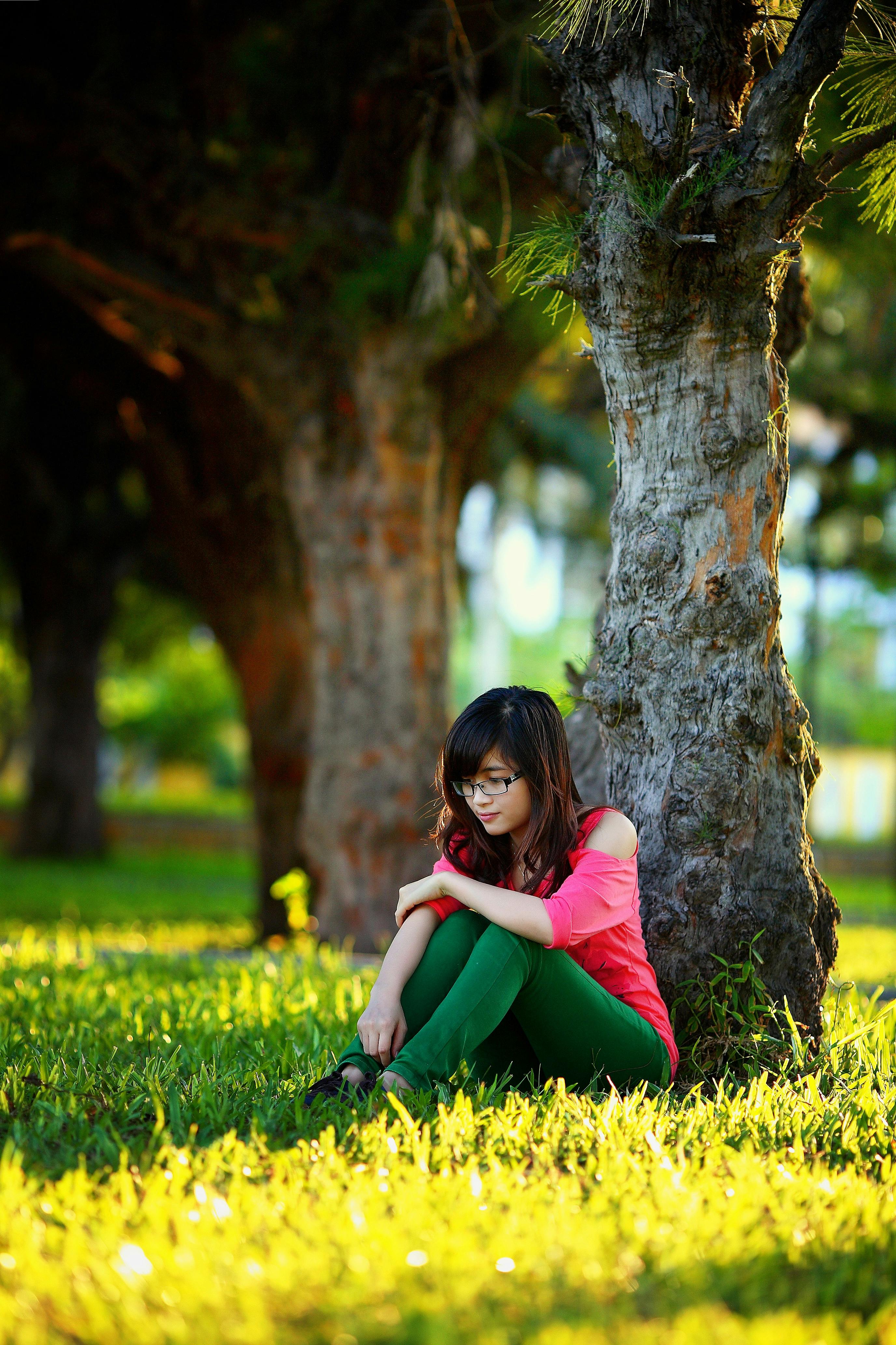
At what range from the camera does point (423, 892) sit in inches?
114

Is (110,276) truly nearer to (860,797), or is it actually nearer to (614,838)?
(614,838)

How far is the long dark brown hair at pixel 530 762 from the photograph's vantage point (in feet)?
9.55

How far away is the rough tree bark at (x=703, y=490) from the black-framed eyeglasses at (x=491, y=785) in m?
0.48

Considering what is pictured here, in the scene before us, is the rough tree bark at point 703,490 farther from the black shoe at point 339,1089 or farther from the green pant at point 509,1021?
the black shoe at point 339,1089

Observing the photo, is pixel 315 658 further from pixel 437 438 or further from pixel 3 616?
pixel 3 616

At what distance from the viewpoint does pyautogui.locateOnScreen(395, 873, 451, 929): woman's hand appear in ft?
9.37

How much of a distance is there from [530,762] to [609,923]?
0.44m

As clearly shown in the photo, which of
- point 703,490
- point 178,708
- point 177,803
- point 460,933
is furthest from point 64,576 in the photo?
point 178,708

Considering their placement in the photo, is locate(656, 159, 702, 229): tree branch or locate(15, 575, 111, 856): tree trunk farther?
locate(15, 575, 111, 856): tree trunk

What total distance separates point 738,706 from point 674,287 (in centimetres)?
114

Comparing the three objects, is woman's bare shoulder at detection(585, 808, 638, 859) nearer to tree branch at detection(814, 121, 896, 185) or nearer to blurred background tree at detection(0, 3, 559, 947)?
tree branch at detection(814, 121, 896, 185)

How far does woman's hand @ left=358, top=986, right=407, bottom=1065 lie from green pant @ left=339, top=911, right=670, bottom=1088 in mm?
28

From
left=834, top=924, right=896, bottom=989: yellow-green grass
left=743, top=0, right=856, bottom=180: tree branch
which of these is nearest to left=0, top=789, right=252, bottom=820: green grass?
left=834, top=924, right=896, bottom=989: yellow-green grass

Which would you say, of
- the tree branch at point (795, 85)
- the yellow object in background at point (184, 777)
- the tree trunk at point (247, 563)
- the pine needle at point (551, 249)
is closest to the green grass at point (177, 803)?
the yellow object in background at point (184, 777)
